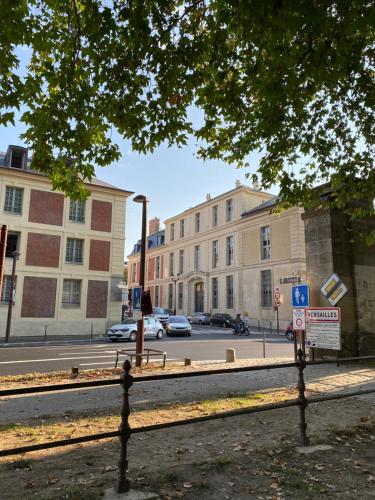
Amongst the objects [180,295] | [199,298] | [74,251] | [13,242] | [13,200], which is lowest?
[199,298]

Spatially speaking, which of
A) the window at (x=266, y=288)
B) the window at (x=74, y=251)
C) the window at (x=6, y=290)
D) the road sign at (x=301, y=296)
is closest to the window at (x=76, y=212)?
the window at (x=74, y=251)

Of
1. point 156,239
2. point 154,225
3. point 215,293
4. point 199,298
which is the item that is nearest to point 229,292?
point 215,293

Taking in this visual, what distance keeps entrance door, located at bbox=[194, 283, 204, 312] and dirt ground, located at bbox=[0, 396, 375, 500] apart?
2080 inches

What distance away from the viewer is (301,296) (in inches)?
441

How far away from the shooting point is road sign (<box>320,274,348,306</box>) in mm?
11328

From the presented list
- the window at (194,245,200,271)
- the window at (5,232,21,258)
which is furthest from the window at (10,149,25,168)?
the window at (194,245,200,271)

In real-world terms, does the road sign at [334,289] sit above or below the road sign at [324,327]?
above

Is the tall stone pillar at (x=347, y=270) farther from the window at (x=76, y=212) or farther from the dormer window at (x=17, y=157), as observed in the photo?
the dormer window at (x=17, y=157)

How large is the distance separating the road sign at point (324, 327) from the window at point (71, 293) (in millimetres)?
20646

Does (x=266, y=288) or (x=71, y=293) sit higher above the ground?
(x=266, y=288)

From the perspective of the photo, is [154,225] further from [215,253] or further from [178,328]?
[178,328]

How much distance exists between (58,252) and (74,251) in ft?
3.98

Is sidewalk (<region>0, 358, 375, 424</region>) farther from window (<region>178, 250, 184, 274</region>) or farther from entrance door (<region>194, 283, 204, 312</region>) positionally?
window (<region>178, 250, 184, 274</region>)

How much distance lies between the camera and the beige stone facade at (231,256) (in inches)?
1657
